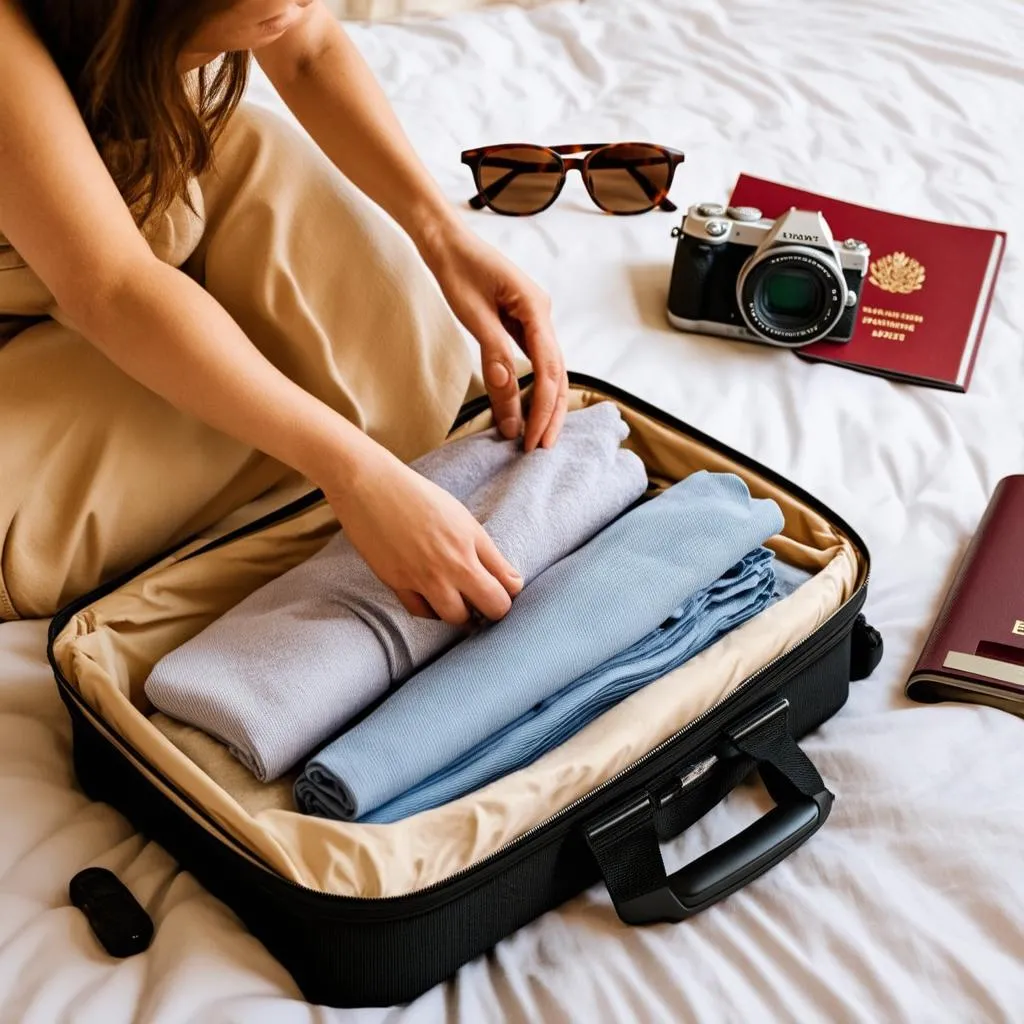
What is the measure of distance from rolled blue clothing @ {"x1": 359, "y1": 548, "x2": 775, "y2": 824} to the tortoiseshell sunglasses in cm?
59

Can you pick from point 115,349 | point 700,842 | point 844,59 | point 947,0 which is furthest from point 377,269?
point 947,0

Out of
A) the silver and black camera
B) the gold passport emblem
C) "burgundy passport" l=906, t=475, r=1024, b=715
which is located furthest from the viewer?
the gold passport emblem

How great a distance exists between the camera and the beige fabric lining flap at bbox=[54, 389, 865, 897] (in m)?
0.63

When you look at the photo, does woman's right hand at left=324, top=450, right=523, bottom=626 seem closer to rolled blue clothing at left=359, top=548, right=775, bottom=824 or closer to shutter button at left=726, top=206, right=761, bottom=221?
rolled blue clothing at left=359, top=548, right=775, bottom=824

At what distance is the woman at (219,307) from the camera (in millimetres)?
691

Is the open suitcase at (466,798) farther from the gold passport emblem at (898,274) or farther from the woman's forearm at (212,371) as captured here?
the gold passport emblem at (898,274)

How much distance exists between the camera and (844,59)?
1.54 m

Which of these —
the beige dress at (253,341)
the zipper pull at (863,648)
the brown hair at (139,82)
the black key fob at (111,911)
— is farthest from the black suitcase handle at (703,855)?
the brown hair at (139,82)

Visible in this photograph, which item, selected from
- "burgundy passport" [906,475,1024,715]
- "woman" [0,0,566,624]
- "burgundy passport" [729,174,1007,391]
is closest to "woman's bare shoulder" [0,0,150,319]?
"woman" [0,0,566,624]

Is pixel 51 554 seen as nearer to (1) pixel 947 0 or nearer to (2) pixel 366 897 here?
(2) pixel 366 897

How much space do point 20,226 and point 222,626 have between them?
247 millimetres

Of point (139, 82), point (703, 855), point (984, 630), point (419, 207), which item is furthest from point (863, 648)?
point (139, 82)

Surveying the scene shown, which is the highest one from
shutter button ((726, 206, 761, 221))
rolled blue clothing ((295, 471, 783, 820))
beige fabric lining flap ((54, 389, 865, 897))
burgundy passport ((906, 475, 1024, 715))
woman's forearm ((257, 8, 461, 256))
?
woman's forearm ((257, 8, 461, 256))

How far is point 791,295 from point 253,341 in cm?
48
